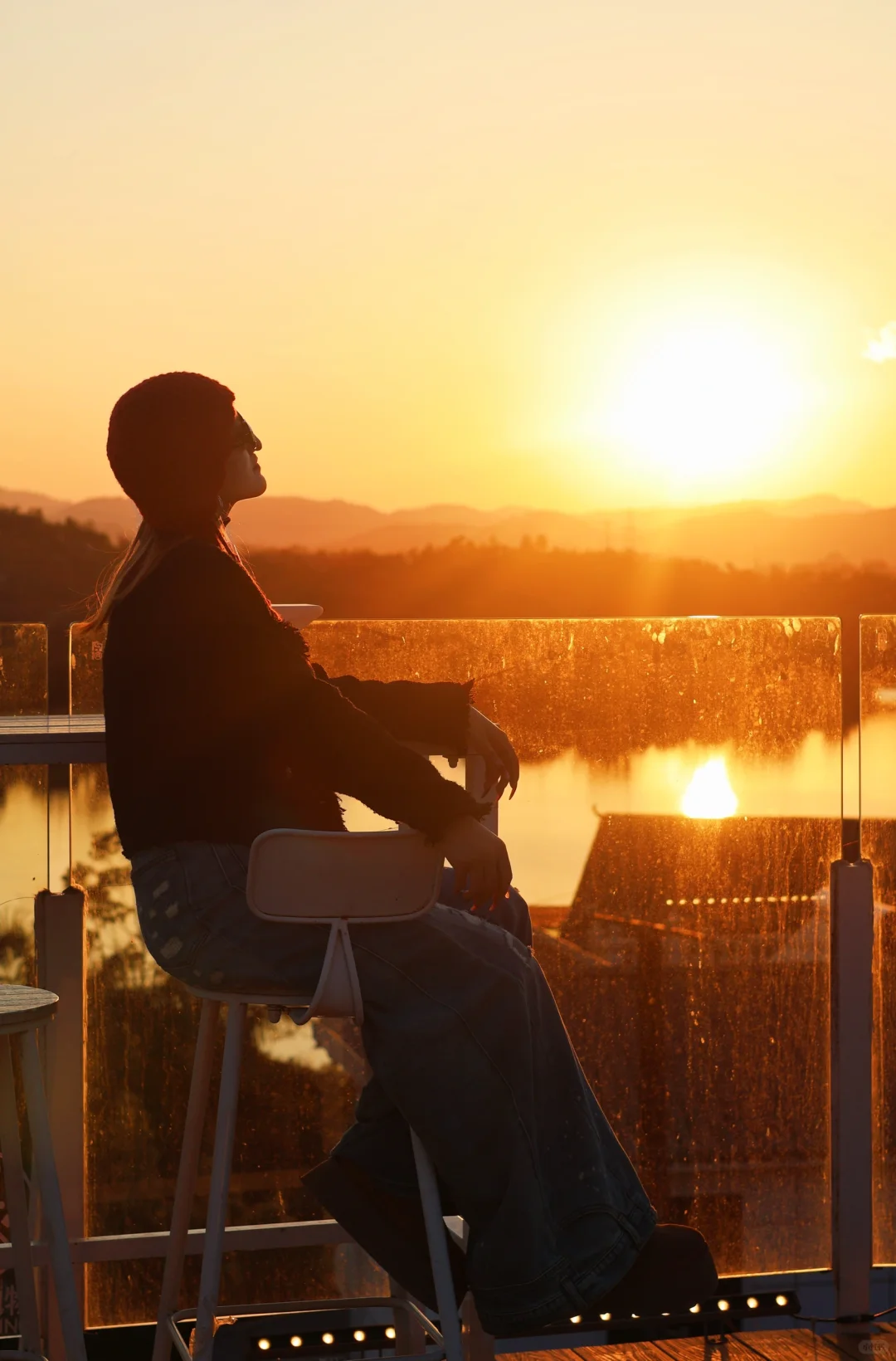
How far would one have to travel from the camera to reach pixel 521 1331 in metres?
1.44

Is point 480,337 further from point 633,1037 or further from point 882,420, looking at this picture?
point 633,1037

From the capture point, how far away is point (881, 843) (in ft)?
7.66

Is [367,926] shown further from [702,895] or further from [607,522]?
[607,522]

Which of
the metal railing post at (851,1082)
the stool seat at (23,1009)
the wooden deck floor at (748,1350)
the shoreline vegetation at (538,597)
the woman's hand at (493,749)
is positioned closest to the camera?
the stool seat at (23,1009)

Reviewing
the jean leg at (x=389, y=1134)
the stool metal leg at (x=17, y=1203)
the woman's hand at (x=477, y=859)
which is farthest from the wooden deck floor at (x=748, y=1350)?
the woman's hand at (x=477, y=859)

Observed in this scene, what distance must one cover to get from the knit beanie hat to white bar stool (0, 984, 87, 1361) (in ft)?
1.83

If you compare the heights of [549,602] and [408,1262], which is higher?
[549,602]

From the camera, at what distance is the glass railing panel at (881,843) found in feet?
7.52

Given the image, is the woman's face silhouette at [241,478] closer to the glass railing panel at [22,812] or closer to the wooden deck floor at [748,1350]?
the glass railing panel at [22,812]

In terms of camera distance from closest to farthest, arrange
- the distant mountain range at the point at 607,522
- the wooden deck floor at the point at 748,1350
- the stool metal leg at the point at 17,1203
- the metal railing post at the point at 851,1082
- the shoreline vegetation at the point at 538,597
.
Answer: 1. the stool metal leg at the point at 17,1203
2. the shoreline vegetation at the point at 538,597
3. the wooden deck floor at the point at 748,1350
4. the metal railing post at the point at 851,1082
5. the distant mountain range at the point at 607,522

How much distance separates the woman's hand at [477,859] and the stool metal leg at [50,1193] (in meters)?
0.54

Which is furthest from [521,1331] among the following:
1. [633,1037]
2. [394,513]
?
[394,513]

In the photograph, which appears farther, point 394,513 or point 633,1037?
point 394,513

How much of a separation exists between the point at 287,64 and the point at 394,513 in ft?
20.4
